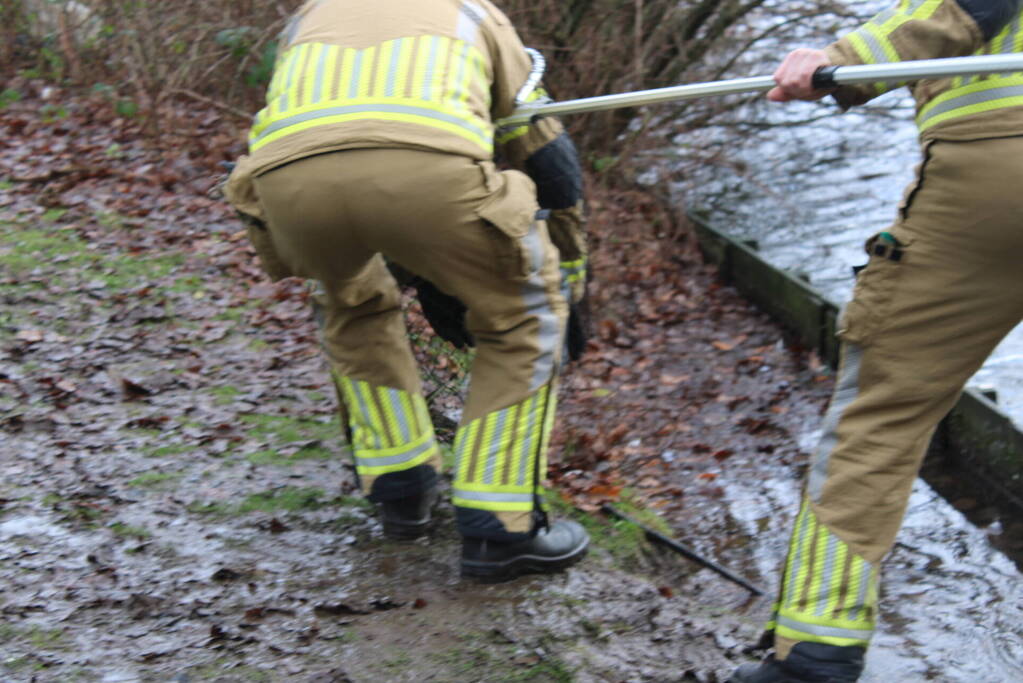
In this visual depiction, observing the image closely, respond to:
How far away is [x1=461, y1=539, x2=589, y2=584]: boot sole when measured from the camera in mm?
3289

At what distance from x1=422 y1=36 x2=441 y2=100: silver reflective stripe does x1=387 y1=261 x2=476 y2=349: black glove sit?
783 mm

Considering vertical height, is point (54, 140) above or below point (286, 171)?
below

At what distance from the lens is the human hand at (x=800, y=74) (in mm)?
2566

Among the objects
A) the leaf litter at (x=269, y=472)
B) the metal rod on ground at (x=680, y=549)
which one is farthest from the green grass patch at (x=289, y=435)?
the metal rod on ground at (x=680, y=549)

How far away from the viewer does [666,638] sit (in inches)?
127

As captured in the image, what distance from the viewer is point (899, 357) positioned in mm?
2697

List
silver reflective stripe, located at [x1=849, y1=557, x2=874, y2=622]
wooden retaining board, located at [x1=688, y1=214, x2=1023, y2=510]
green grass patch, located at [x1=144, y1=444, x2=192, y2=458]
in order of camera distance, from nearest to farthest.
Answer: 1. silver reflective stripe, located at [x1=849, y1=557, x2=874, y2=622]
2. green grass patch, located at [x1=144, y1=444, x2=192, y2=458]
3. wooden retaining board, located at [x1=688, y1=214, x2=1023, y2=510]

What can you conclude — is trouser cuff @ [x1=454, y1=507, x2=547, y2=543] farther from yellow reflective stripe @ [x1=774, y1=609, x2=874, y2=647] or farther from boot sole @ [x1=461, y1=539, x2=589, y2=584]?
yellow reflective stripe @ [x1=774, y1=609, x2=874, y2=647]

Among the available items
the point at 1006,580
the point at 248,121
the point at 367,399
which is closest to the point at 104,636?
the point at 367,399

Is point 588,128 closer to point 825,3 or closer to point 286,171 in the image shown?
point 825,3

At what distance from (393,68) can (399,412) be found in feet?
3.74

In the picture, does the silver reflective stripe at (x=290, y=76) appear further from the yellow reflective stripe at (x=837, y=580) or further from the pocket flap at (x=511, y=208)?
the yellow reflective stripe at (x=837, y=580)

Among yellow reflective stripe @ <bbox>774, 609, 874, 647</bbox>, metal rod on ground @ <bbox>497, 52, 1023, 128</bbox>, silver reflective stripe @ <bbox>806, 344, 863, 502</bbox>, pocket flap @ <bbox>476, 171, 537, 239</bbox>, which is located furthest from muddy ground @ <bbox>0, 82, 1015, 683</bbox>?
metal rod on ground @ <bbox>497, 52, 1023, 128</bbox>

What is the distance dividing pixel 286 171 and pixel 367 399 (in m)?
0.90
